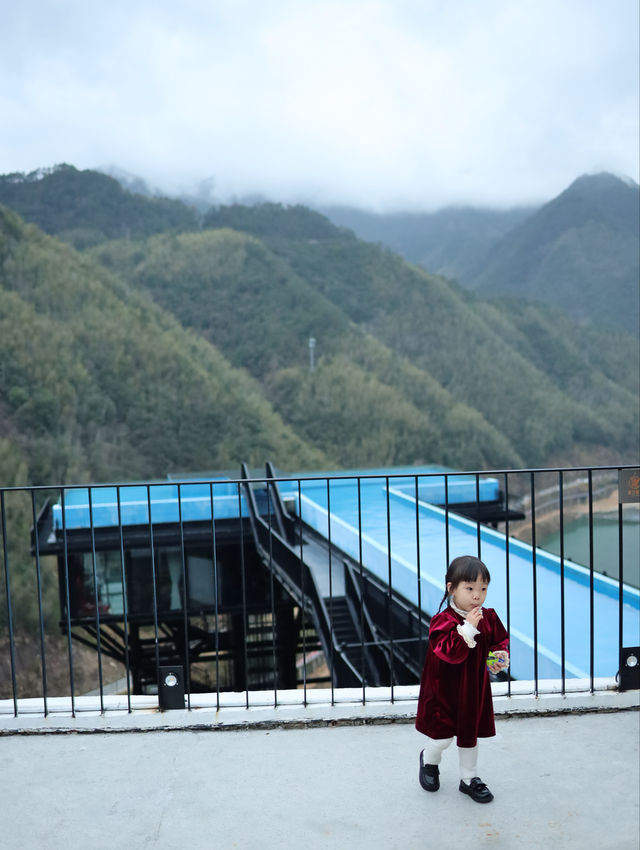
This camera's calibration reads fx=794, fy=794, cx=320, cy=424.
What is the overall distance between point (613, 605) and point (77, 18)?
73.9 meters

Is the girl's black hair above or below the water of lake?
above

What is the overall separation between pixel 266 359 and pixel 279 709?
52.5 meters

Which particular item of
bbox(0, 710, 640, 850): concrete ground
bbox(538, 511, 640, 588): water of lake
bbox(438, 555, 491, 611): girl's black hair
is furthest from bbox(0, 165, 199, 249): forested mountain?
bbox(438, 555, 491, 611): girl's black hair

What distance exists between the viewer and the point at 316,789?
105 inches

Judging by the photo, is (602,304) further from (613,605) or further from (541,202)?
(613,605)

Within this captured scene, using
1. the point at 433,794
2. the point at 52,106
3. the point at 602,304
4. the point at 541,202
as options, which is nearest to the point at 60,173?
the point at 52,106

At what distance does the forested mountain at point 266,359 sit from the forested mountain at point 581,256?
8.68m

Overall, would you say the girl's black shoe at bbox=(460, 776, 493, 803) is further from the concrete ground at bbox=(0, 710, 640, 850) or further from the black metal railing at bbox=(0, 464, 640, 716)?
the black metal railing at bbox=(0, 464, 640, 716)

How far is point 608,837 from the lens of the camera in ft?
7.75

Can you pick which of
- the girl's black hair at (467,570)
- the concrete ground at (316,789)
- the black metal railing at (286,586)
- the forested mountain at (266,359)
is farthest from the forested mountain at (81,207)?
the girl's black hair at (467,570)

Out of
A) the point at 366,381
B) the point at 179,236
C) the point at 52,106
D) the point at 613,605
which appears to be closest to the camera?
the point at 613,605

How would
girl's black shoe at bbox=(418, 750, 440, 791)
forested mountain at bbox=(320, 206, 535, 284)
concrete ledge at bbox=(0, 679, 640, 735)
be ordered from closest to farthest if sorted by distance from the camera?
girl's black shoe at bbox=(418, 750, 440, 791)
concrete ledge at bbox=(0, 679, 640, 735)
forested mountain at bbox=(320, 206, 535, 284)

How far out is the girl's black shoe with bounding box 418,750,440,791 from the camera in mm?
2629

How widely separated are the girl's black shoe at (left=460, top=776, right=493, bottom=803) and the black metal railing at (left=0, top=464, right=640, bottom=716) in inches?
21.4
